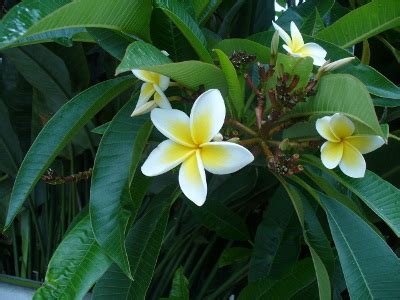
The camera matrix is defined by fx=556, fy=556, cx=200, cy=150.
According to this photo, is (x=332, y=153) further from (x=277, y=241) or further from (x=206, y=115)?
(x=277, y=241)

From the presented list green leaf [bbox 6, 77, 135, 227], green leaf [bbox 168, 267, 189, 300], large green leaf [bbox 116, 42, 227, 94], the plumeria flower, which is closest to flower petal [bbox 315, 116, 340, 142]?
the plumeria flower

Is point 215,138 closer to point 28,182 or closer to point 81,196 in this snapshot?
point 28,182

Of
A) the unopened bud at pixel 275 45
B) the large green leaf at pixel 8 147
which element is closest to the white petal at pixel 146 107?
the unopened bud at pixel 275 45

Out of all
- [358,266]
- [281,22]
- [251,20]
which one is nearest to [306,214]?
[358,266]

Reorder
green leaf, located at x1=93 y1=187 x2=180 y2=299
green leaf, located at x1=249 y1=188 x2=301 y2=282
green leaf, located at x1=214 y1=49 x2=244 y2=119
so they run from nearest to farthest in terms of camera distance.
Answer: green leaf, located at x1=214 y1=49 x2=244 y2=119 < green leaf, located at x1=93 y1=187 x2=180 y2=299 < green leaf, located at x1=249 y1=188 x2=301 y2=282

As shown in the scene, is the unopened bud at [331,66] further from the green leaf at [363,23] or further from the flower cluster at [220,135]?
the green leaf at [363,23]

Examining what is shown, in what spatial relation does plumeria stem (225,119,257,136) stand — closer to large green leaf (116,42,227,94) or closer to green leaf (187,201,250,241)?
large green leaf (116,42,227,94)
